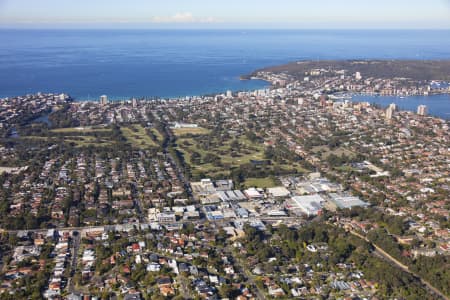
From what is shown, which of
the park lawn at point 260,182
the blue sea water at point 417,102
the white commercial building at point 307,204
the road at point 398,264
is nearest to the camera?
the road at point 398,264

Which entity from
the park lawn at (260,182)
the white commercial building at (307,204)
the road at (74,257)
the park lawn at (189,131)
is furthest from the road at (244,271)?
the park lawn at (189,131)

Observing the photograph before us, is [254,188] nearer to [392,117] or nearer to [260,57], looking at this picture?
[392,117]

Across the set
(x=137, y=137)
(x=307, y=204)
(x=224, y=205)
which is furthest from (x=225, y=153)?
(x=307, y=204)

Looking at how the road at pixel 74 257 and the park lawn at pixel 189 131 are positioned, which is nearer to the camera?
the road at pixel 74 257

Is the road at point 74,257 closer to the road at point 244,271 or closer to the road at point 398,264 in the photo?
the road at point 244,271

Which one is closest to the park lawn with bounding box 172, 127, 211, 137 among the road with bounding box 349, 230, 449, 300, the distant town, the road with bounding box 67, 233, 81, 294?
the distant town

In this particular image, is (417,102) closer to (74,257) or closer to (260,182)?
(260,182)
